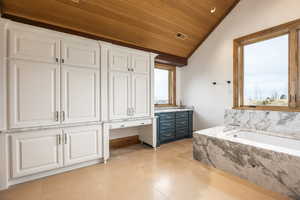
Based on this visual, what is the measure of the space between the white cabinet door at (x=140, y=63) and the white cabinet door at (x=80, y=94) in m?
0.78

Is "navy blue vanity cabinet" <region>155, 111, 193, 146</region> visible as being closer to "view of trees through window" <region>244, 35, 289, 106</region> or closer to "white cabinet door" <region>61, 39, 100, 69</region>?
"view of trees through window" <region>244, 35, 289, 106</region>

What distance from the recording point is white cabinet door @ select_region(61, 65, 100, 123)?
2.28 m

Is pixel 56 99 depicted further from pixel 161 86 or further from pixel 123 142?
pixel 161 86

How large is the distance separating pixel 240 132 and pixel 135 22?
120 inches

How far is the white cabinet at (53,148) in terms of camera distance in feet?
6.44

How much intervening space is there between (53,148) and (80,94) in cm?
90

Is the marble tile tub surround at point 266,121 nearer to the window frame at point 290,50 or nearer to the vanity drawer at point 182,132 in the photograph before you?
the window frame at point 290,50

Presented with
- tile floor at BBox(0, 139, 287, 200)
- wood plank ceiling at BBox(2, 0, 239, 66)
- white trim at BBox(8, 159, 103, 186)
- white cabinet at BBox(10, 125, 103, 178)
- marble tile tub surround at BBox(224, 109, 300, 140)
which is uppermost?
wood plank ceiling at BBox(2, 0, 239, 66)

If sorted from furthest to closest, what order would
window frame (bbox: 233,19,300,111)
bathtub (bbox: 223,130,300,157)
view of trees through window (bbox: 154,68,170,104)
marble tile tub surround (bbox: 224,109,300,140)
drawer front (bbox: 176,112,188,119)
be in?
view of trees through window (bbox: 154,68,170,104) < drawer front (bbox: 176,112,188,119) < window frame (bbox: 233,19,300,111) < marble tile tub surround (bbox: 224,109,300,140) < bathtub (bbox: 223,130,300,157)

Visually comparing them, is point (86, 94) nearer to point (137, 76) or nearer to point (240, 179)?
point (137, 76)

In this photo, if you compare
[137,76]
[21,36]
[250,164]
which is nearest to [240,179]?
[250,164]

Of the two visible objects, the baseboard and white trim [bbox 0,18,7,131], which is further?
the baseboard

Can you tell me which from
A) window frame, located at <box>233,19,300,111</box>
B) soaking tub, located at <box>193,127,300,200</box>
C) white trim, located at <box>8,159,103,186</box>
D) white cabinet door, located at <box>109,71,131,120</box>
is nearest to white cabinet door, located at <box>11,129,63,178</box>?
white trim, located at <box>8,159,103,186</box>

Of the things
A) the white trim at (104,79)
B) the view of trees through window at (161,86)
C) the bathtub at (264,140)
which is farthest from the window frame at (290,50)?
the white trim at (104,79)
